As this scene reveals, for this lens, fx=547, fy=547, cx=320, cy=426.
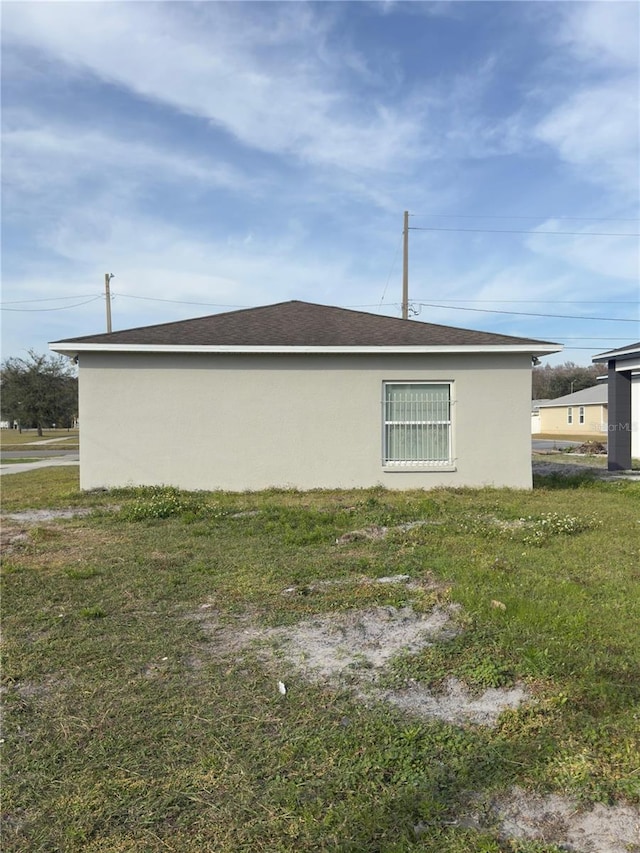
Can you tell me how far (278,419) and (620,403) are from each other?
10694 millimetres

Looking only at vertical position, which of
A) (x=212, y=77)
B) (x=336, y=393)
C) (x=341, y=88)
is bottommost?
(x=336, y=393)

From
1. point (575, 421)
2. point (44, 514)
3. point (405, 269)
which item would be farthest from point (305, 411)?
point (575, 421)

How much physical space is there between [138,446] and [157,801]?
869 cm

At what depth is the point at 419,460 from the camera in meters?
10.5

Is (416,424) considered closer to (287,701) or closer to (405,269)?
(287,701)

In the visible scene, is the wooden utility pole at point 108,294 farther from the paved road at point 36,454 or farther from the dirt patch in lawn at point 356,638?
the dirt patch in lawn at point 356,638

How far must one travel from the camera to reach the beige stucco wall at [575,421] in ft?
122

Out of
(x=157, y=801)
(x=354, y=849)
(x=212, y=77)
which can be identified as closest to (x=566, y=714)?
(x=354, y=849)

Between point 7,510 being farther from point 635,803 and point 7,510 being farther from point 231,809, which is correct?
point 635,803

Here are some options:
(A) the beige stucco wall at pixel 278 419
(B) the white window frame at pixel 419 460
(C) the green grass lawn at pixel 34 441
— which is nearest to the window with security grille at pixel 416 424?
(B) the white window frame at pixel 419 460

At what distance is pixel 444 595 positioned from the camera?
168 inches

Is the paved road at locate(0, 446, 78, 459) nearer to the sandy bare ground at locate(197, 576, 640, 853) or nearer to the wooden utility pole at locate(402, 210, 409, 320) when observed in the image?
the wooden utility pole at locate(402, 210, 409, 320)

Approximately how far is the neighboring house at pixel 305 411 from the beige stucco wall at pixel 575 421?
2913 centimetres

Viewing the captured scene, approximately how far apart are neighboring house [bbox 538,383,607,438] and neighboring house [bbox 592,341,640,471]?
22889 mm
